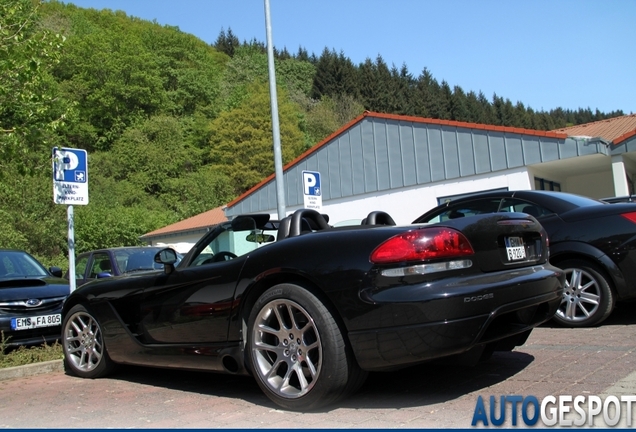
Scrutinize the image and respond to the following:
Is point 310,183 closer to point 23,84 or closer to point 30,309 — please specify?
point 30,309

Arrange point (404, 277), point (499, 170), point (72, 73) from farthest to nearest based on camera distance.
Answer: point (72, 73) < point (499, 170) < point (404, 277)

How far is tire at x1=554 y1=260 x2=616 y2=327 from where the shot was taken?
620 cm

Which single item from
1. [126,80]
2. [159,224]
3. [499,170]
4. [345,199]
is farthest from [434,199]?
[126,80]

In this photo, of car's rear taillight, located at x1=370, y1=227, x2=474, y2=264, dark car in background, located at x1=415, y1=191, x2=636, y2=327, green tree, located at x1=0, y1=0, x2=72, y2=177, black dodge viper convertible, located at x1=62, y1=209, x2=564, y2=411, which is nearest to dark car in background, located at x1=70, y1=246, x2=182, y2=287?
green tree, located at x1=0, y1=0, x2=72, y2=177

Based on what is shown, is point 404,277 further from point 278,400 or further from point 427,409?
point 278,400

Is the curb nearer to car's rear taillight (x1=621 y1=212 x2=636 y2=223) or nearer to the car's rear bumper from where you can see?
the car's rear bumper

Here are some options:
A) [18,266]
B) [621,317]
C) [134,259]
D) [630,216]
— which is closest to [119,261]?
[134,259]

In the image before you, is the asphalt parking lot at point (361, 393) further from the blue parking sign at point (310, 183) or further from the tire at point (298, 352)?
the blue parking sign at point (310, 183)

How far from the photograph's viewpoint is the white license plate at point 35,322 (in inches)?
274

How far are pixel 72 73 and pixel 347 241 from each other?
5967 centimetres

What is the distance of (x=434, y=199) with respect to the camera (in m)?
21.4

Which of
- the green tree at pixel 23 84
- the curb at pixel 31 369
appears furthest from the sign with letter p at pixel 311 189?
the curb at pixel 31 369

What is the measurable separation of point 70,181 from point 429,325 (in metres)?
6.26

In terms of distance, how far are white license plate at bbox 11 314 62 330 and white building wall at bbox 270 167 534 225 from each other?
12.9 metres
